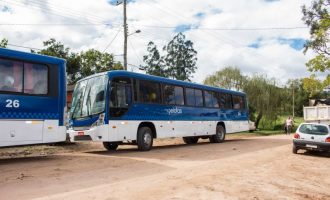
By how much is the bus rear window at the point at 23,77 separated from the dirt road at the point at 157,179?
2355 mm

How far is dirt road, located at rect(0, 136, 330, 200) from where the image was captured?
7.68 m

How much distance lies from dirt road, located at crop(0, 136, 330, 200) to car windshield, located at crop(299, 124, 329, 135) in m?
4.21

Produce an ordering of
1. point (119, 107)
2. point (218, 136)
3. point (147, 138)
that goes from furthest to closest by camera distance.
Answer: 1. point (218, 136)
2. point (147, 138)
3. point (119, 107)

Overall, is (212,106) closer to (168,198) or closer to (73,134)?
(73,134)

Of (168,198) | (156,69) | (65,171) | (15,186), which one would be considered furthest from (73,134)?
(156,69)

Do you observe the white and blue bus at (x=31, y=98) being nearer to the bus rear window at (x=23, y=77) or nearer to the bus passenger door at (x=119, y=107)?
the bus rear window at (x=23, y=77)

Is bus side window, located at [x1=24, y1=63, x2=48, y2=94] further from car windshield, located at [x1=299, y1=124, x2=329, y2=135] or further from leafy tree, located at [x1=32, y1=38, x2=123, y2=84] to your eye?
leafy tree, located at [x1=32, y1=38, x2=123, y2=84]

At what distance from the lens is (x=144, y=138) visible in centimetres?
1645

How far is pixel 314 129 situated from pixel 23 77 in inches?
506

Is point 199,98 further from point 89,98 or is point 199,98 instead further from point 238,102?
point 89,98

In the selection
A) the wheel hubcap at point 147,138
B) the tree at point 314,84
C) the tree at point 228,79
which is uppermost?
the tree at point 228,79

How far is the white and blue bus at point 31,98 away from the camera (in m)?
11.6

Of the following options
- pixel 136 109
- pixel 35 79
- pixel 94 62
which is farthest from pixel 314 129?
pixel 94 62

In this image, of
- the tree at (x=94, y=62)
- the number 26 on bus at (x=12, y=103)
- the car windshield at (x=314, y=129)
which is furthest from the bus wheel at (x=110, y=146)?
the tree at (x=94, y=62)
